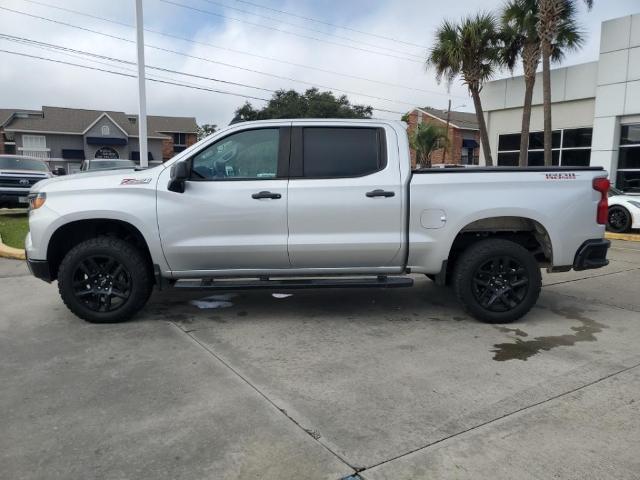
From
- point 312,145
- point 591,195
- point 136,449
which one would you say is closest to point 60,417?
point 136,449

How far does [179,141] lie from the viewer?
61500mm

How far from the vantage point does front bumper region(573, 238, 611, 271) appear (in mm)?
5023

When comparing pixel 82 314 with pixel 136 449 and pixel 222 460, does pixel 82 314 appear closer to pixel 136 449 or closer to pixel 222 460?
pixel 136 449

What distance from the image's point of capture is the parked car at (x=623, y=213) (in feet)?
40.4

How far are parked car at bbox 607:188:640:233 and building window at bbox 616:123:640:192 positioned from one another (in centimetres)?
415

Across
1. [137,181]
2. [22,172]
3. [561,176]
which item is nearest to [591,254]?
[561,176]

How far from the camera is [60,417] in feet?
10.5

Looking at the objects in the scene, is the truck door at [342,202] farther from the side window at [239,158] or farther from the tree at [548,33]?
the tree at [548,33]

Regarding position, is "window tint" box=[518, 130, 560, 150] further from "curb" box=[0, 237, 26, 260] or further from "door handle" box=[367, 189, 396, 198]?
"curb" box=[0, 237, 26, 260]

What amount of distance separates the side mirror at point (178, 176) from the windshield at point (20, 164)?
12.5m

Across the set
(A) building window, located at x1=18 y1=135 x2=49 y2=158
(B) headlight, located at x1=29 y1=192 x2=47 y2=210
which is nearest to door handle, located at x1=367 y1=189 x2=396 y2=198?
(B) headlight, located at x1=29 y1=192 x2=47 y2=210

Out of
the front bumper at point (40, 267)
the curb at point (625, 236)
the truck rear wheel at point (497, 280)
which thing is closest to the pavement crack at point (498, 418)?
the truck rear wheel at point (497, 280)

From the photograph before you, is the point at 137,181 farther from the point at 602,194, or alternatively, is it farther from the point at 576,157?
the point at 576,157

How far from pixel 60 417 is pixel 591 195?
15.6ft
